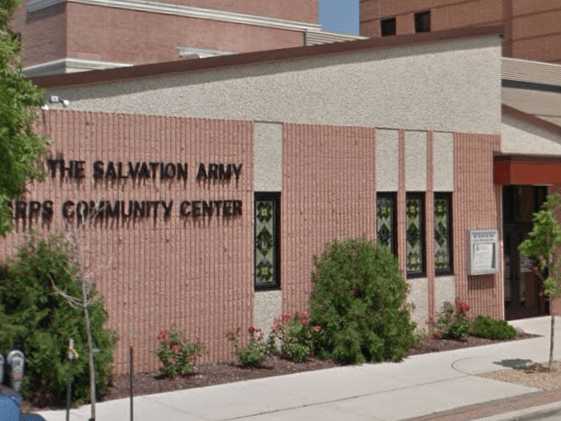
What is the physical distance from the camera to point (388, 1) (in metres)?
53.7

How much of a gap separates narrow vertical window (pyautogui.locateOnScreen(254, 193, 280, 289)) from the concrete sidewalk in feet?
6.97

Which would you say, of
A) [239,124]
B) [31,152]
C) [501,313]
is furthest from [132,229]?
[501,313]

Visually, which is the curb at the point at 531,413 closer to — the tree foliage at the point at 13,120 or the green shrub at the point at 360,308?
the green shrub at the point at 360,308

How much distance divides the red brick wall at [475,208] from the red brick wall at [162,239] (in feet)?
19.8

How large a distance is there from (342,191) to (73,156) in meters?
5.95

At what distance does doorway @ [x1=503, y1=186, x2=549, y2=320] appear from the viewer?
23672 millimetres

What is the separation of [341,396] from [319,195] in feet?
16.0

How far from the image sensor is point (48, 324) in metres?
13.2

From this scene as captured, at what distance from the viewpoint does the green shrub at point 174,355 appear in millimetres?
14938

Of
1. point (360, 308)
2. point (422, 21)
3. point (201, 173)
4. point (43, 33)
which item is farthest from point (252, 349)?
point (422, 21)

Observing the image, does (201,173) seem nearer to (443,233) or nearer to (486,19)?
(443,233)

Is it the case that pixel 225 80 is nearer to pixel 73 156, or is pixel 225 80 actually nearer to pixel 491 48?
pixel 73 156

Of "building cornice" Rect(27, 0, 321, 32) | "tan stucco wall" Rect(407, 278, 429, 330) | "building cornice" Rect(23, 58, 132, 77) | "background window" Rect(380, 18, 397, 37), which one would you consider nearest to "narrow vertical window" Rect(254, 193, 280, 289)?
"tan stucco wall" Rect(407, 278, 429, 330)

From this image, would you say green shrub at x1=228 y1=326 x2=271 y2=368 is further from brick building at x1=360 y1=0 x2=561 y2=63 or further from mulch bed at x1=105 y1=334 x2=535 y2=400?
brick building at x1=360 y1=0 x2=561 y2=63
